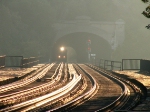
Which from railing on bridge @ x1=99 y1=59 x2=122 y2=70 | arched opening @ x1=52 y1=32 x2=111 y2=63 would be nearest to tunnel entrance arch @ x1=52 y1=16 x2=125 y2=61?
arched opening @ x1=52 y1=32 x2=111 y2=63

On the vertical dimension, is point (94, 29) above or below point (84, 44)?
above

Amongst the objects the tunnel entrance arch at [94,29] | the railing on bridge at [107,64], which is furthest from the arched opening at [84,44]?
the railing on bridge at [107,64]

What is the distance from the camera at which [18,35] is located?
225ft

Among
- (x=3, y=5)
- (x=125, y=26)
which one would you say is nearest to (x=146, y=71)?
(x=3, y=5)

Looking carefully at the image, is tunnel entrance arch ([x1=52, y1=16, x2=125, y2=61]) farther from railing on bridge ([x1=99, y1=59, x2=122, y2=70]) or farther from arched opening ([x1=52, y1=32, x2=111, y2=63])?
railing on bridge ([x1=99, y1=59, x2=122, y2=70])

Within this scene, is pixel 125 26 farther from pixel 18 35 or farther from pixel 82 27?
pixel 18 35

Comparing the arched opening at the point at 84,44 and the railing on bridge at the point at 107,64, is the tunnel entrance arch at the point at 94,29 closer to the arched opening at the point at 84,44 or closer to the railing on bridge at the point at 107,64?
the arched opening at the point at 84,44

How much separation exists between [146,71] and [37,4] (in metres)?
42.1

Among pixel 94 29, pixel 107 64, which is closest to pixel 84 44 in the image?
pixel 94 29

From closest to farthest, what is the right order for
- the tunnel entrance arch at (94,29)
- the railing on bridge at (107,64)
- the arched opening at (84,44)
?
the railing on bridge at (107,64), the tunnel entrance arch at (94,29), the arched opening at (84,44)

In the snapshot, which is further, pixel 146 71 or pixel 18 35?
pixel 18 35

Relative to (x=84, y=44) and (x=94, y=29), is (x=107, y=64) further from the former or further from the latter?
(x=84, y=44)

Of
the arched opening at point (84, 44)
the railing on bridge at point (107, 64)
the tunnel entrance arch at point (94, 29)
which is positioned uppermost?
the tunnel entrance arch at point (94, 29)

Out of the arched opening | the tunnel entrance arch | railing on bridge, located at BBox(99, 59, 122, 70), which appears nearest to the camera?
railing on bridge, located at BBox(99, 59, 122, 70)
